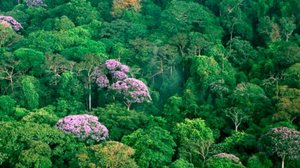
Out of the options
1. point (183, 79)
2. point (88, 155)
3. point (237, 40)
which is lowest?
point (88, 155)

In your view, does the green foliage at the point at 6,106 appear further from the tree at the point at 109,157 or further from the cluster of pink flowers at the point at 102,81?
the tree at the point at 109,157

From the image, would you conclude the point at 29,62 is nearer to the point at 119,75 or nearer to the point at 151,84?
the point at 119,75

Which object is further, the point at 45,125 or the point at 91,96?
the point at 91,96

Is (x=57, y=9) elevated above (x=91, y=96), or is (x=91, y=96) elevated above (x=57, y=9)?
(x=57, y=9)

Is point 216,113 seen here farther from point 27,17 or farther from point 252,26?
point 27,17

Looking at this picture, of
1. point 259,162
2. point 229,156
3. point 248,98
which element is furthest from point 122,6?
point 259,162

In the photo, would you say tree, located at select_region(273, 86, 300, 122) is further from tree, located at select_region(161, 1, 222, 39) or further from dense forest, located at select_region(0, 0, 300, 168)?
tree, located at select_region(161, 1, 222, 39)

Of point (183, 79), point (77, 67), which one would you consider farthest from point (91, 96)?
point (183, 79)
